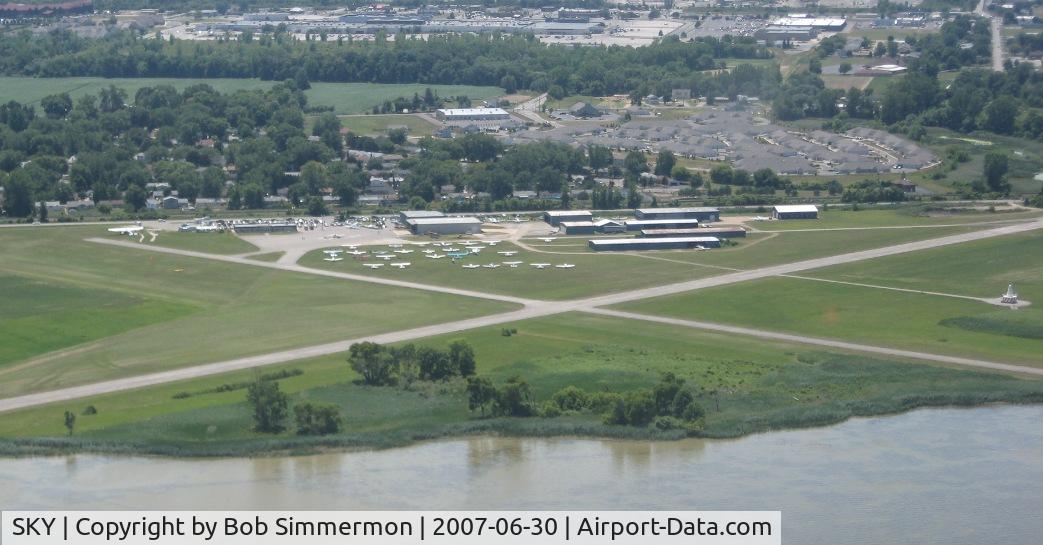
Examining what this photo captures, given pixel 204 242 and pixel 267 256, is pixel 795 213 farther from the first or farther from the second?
pixel 204 242

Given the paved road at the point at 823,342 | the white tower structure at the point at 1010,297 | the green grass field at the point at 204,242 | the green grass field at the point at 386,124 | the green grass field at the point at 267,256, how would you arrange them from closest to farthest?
the paved road at the point at 823,342 < the white tower structure at the point at 1010,297 < the green grass field at the point at 267,256 < the green grass field at the point at 204,242 < the green grass field at the point at 386,124

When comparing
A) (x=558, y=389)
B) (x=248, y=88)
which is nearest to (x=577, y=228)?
(x=558, y=389)

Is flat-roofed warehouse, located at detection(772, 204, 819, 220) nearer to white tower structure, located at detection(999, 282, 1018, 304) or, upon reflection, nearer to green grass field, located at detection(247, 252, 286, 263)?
white tower structure, located at detection(999, 282, 1018, 304)

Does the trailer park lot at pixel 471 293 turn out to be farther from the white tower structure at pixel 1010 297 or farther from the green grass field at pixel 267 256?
the white tower structure at pixel 1010 297

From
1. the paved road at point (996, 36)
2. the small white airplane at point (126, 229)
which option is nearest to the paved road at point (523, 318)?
the small white airplane at point (126, 229)

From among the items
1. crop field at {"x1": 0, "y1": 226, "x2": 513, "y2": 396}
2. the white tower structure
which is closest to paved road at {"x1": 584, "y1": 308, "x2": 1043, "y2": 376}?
crop field at {"x1": 0, "y1": 226, "x2": 513, "y2": 396}
